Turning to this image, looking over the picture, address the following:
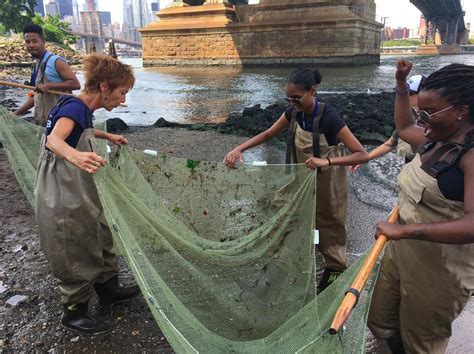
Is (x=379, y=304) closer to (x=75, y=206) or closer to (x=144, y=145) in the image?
(x=75, y=206)

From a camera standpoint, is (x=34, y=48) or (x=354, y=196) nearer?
(x=34, y=48)

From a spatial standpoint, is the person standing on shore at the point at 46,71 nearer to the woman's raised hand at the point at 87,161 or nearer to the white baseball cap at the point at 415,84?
the woman's raised hand at the point at 87,161

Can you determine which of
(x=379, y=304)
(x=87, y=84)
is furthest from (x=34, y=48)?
(x=379, y=304)

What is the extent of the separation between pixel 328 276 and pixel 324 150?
1.12 meters

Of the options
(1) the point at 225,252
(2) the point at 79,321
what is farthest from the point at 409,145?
(2) the point at 79,321

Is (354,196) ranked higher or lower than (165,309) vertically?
lower

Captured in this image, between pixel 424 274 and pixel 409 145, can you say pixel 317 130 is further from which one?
pixel 424 274

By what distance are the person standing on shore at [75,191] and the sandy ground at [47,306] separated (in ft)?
1.17

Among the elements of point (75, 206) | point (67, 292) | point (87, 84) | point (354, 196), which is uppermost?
point (87, 84)

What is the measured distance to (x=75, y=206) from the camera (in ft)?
8.23

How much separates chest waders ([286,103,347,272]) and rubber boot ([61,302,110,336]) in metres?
1.83

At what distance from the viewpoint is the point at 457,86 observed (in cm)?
178

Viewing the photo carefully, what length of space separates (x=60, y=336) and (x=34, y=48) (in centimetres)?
333

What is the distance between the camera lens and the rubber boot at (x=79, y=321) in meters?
2.79
